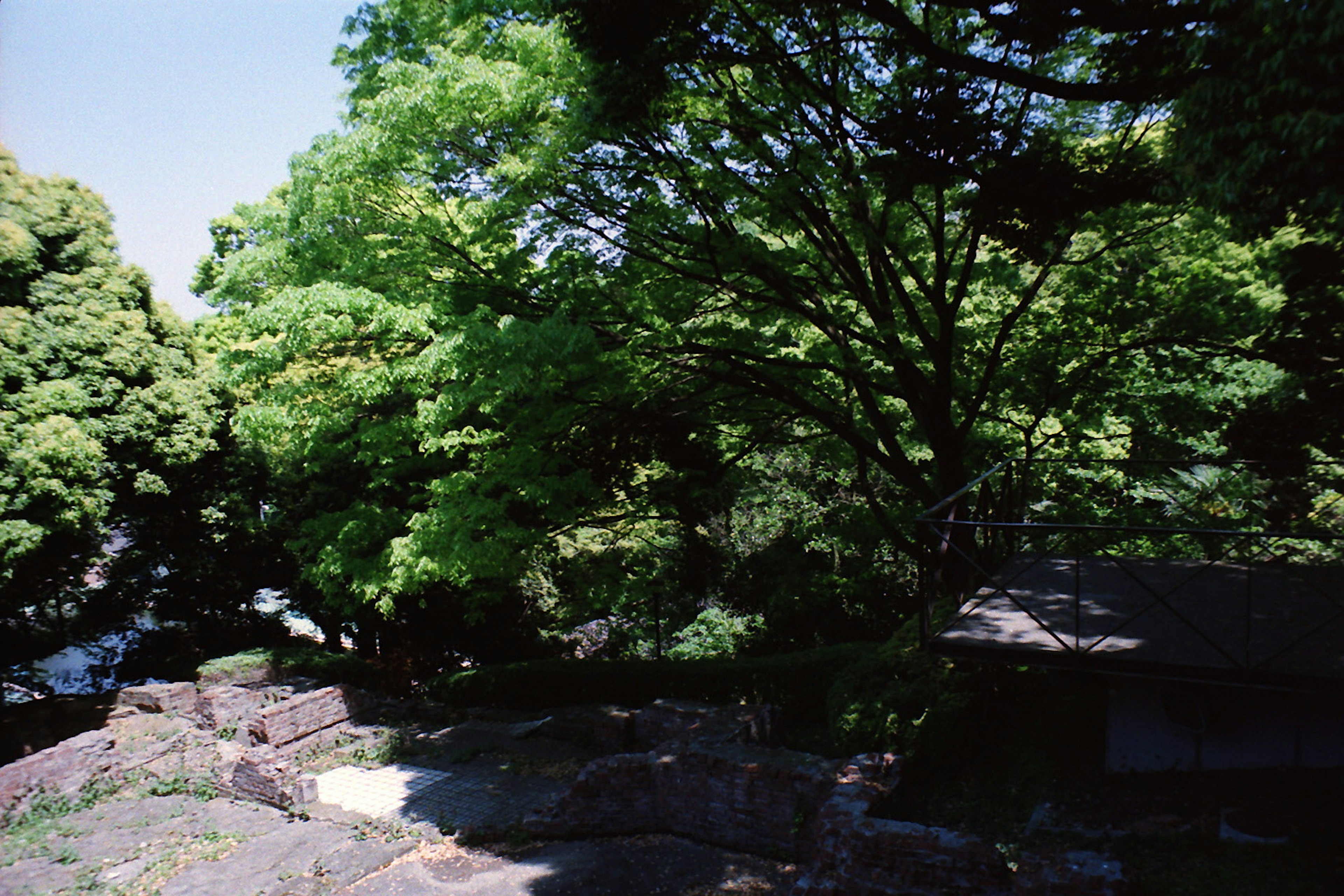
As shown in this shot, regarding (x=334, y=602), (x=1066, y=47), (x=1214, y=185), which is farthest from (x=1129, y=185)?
(x=334, y=602)

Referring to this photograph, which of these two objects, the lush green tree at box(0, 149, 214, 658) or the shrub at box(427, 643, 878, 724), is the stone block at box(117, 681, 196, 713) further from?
the shrub at box(427, 643, 878, 724)

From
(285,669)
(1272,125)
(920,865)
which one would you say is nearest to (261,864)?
(920,865)

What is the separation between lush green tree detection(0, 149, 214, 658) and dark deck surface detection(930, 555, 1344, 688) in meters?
14.6

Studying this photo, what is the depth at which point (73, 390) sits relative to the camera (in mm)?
14359

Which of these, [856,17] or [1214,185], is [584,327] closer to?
[856,17]

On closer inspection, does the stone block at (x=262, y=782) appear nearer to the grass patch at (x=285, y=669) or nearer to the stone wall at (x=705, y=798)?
the stone wall at (x=705, y=798)

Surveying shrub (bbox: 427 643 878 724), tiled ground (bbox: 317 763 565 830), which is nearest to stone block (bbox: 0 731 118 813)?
tiled ground (bbox: 317 763 565 830)

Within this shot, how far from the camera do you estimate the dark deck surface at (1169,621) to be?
6.13 meters

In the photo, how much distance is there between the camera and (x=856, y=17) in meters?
9.92

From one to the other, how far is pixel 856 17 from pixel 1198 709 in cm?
867

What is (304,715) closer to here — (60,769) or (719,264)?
(60,769)

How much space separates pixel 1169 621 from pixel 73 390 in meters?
17.2

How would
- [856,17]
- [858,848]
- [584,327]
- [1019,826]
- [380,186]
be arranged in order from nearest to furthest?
[858,848] → [1019,826] → [856,17] → [584,327] → [380,186]

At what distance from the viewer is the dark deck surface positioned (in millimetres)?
6129
